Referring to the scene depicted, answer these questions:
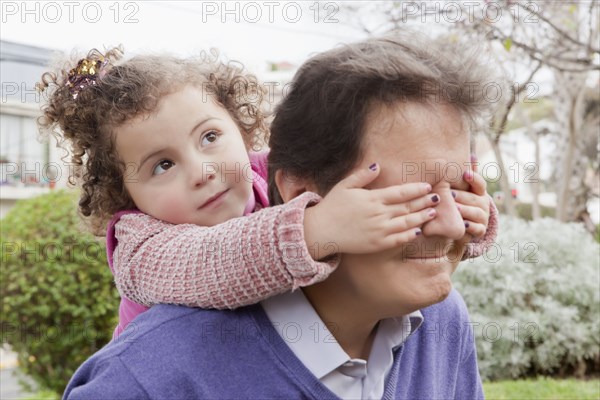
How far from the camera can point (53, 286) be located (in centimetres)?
598

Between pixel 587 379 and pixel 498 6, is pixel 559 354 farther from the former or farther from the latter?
pixel 498 6

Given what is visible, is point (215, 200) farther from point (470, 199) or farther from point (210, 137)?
point (470, 199)

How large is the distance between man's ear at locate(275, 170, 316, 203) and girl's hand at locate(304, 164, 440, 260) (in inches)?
7.3

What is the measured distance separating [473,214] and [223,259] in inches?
22.3

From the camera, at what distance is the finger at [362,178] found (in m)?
1.60

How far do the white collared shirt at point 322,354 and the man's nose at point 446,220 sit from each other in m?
0.35

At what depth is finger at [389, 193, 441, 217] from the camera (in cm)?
154

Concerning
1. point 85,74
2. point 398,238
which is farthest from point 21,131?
point 398,238

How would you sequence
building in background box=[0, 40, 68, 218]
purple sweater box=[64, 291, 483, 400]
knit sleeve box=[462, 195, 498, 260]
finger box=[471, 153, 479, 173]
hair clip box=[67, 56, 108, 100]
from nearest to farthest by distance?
purple sweater box=[64, 291, 483, 400] → finger box=[471, 153, 479, 173] → knit sleeve box=[462, 195, 498, 260] → hair clip box=[67, 56, 108, 100] → building in background box=[0, 40, 68, 218]

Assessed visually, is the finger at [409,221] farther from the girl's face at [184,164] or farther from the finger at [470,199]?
the girl's face at [184,164]

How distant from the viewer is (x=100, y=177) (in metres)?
2.43

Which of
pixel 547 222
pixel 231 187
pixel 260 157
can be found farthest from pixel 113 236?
pixel 547 222

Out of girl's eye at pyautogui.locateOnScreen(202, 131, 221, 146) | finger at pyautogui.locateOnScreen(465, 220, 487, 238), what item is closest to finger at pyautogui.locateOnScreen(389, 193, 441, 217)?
finger at pyautogui.locateOnScreen(465, 220, 487, 238)

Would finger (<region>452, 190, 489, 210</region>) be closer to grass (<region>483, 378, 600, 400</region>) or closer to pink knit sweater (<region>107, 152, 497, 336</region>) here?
pink knit sweater (<region>107, 152, 497, 336</region>)
